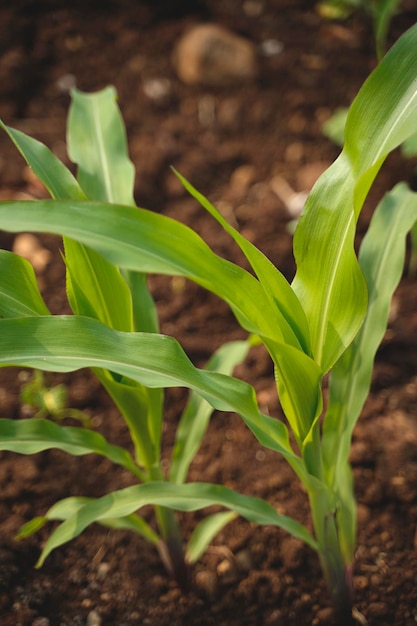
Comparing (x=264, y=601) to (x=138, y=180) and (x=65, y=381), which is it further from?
(x=138, y=180)

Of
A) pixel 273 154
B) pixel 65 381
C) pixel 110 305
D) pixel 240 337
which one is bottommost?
pixel 65 381

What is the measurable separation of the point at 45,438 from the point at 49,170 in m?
0.41

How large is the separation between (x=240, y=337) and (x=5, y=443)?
83 centimetres

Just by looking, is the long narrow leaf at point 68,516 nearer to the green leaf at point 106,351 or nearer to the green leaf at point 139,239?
the green leaf at point 106,351

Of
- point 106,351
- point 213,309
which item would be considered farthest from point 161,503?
point 213,309

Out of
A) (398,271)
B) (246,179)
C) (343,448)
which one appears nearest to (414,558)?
(343,448)

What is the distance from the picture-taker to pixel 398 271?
108 centimetres

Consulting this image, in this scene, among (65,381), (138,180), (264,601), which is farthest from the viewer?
(138,180)

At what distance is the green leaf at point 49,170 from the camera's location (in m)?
0.98

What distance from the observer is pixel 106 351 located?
89cm

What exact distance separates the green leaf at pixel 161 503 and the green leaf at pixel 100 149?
46 cm

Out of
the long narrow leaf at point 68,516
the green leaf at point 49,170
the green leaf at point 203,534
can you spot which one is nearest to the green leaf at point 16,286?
the green leaf at point 49,170

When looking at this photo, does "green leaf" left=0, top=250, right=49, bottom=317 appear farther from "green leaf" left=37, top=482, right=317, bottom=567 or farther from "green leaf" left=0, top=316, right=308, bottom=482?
"green leaf" left=37, top=482, right=317, bottom=567

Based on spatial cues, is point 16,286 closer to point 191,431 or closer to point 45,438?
point 45,438
